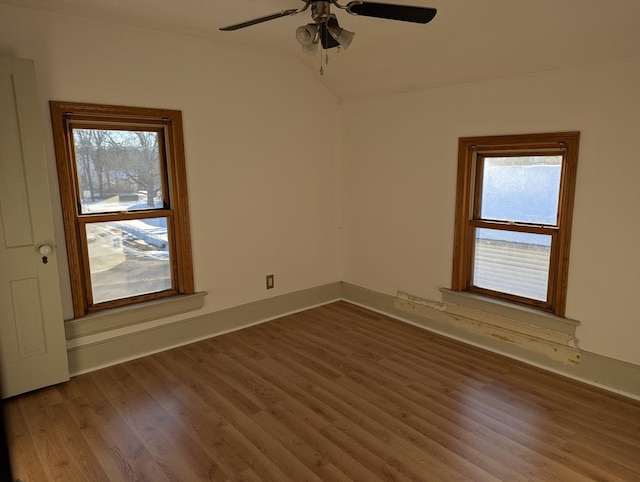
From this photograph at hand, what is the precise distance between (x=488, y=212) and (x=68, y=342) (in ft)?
11.5

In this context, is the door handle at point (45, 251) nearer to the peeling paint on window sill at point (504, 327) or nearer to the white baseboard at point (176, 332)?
the white baseboard at point (176, 332)

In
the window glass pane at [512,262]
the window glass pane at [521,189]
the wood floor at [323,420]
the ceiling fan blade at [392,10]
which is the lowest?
the wood floor at [323,420]

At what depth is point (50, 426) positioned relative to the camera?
8.60 feet

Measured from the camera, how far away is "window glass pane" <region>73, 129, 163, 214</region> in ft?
10.6

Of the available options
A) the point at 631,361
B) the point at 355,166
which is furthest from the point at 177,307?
the point at 631,361

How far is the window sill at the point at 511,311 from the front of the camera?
321cm

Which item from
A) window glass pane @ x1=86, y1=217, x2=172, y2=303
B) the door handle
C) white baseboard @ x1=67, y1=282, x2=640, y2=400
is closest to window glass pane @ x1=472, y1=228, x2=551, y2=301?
white baseboard @ x1=67, y1=282, x2=640, y2=400

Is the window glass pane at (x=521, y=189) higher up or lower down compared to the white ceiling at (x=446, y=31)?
lower down

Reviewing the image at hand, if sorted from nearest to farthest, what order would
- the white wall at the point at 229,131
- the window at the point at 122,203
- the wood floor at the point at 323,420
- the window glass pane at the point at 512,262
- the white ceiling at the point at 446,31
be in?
the wood floor at the point at 323,420 < the white ceiling at the point at 446,31 < the white wall at the point at 229,131 < the window at the point at 122,203 < the window glass pane at the point at 512,262

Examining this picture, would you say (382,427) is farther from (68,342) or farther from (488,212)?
(68,342)

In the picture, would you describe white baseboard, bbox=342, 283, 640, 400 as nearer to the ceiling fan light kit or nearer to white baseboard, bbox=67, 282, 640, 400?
white baseboard, bbox=67, 282, 640, 400

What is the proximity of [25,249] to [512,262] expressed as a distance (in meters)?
3.61

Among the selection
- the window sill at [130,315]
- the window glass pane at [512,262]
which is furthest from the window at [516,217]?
the window sill at [130,315]

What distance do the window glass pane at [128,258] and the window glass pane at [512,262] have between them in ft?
9.03
